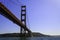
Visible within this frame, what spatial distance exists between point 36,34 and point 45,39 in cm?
869

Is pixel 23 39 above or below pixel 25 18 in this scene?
below

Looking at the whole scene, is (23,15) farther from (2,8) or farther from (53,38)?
(53,38)

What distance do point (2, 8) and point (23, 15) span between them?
40.5ft

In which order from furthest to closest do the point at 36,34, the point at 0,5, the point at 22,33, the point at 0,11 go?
1. the point at 36,34
2. the point at 22,33
3. the point at 0,11
4. the point at 0,5

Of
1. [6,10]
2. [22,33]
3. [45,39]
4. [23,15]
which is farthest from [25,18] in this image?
[45,39]

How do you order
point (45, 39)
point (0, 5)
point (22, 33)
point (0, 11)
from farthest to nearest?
point (45, 39) → point (22, 33) → point (0, 11) → point (0, 5)

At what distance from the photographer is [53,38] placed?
35.1 m

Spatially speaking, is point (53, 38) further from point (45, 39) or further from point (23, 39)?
point (23, 39)

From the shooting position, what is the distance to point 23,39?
65.7 feet

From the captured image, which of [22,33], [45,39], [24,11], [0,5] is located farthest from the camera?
[45,39]

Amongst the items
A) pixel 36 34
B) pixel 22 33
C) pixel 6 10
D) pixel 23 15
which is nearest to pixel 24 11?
pixel 23 15

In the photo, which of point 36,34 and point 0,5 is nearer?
point 0,5

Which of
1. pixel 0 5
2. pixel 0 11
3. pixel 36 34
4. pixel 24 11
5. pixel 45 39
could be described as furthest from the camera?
pixel 45 39

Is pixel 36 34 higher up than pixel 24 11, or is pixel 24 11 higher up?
pixel 24 11
